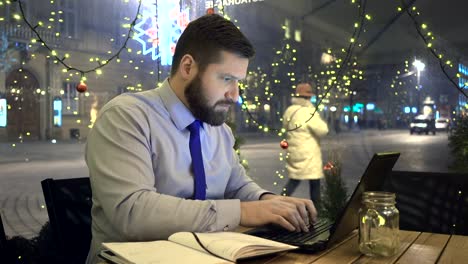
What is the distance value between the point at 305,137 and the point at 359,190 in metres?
3.45

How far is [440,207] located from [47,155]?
132 inches

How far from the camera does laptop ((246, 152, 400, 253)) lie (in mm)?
1114

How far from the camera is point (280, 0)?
5.79 meters

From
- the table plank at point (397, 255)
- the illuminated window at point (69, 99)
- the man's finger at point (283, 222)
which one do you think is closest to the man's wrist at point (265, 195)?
the man's finger at point (283, 222)

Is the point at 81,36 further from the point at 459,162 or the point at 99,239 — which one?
the point at 459,162

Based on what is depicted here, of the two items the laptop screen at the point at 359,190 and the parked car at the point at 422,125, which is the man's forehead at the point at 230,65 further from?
the parked car at the point at 422,125

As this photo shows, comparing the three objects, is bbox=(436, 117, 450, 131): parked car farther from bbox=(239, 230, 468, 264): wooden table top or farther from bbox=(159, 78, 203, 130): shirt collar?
bbox=(159, 78, 203, 130): shirt collar

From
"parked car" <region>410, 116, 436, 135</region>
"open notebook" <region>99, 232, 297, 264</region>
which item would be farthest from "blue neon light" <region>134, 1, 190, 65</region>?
"open notebook" <region>99, 232, 297, 264</region>

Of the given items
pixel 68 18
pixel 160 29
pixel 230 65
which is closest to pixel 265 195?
pixel 230 65

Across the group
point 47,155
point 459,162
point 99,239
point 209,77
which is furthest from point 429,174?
point 47,155

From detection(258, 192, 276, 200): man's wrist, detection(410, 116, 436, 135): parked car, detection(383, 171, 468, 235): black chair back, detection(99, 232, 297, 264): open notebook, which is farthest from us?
detection(410, 116, 436, 135): parked car

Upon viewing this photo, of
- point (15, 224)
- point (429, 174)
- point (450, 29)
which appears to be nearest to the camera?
point (429, 174)

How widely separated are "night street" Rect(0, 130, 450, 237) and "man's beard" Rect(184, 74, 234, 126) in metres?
1.58

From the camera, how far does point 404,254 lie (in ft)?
3.66
